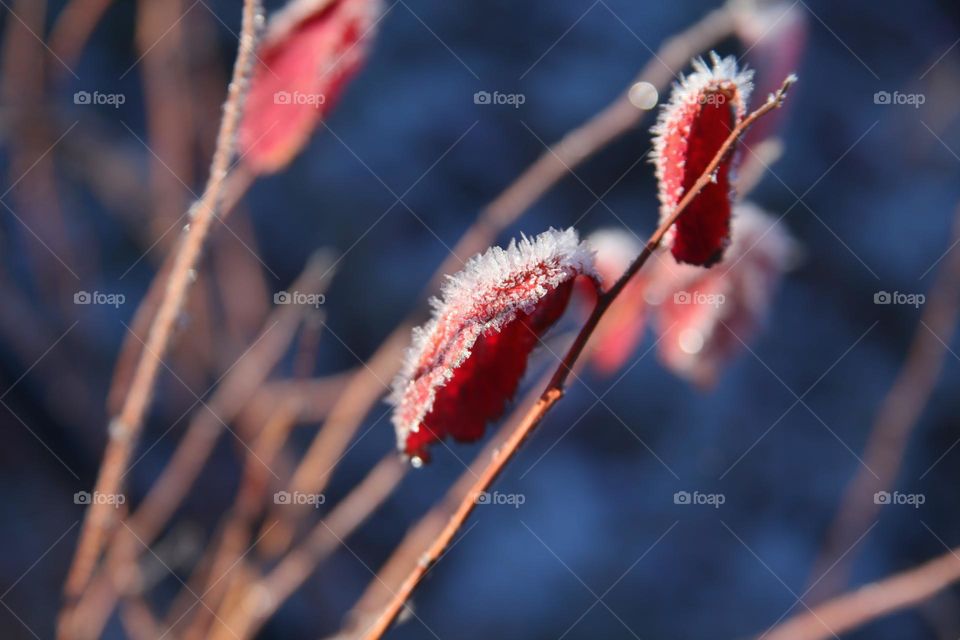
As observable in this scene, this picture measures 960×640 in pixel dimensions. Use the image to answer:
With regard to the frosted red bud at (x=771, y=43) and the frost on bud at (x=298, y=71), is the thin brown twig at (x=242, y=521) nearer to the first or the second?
the frost on bud at (x=298, y=71)

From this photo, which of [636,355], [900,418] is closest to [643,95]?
[900,418]

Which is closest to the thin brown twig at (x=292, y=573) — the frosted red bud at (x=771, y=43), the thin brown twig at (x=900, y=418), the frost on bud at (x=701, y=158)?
the frost on bud at (x=701, y=158)

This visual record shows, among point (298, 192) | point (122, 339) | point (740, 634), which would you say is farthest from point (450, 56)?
point (740, 634)

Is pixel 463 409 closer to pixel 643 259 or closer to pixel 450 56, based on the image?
pixel 643 259

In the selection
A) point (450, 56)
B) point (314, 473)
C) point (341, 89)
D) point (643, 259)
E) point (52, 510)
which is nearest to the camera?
point (643, 259)

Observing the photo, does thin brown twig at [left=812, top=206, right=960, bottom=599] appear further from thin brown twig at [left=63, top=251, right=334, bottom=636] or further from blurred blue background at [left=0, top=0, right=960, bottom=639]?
thin brown twig at [left=63, top=251, right=334, bottom=636]
